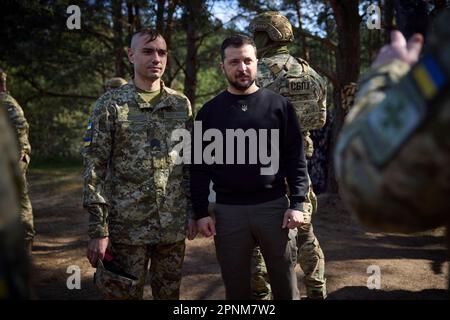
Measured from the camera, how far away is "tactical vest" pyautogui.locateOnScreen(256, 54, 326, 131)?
3508mm

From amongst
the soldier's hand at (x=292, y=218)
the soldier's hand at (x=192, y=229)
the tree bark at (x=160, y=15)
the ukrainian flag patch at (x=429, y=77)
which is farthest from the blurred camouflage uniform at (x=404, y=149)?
the tree bark at (x=160, y=15)

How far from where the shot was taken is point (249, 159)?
9.02 feet

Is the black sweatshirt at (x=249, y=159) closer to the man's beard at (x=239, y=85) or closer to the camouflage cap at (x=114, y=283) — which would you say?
the man's beard at (x=239, y=85)

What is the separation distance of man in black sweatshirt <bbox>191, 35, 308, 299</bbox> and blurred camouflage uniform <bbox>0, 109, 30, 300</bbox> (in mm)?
1763

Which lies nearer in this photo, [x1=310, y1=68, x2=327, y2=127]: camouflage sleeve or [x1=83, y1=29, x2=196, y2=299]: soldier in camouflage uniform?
[x1=83, y1=29, x2=196, y2=299]: soldier in camouflage uniform

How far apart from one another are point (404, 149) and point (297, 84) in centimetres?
247

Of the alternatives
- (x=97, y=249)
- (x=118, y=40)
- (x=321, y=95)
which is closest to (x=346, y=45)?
(x=118, y=40)

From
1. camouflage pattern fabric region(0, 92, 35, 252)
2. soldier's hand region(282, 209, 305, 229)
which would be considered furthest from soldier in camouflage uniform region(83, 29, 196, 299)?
camouflage pattern fabric region(0, 92, 35, 252)

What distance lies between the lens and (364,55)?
49.8ft

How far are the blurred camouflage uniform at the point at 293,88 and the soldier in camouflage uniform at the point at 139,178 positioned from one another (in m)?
0.83

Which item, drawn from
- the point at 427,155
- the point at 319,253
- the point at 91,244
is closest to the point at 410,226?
the point at 427,155

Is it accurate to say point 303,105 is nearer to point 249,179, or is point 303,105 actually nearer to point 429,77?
point 249,179

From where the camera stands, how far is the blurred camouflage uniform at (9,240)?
3.18ft

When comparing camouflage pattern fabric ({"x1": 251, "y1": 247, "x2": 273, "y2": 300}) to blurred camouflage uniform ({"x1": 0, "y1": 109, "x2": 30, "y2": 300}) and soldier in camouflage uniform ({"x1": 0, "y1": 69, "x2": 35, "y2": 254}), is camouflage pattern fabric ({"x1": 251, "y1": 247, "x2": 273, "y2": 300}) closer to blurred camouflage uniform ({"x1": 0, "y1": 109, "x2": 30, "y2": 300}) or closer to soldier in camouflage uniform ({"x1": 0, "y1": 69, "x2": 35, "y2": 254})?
blurred camouflage uniform ({"x1": 0, "y1": 109, "x2": 30, "y2": 300})
